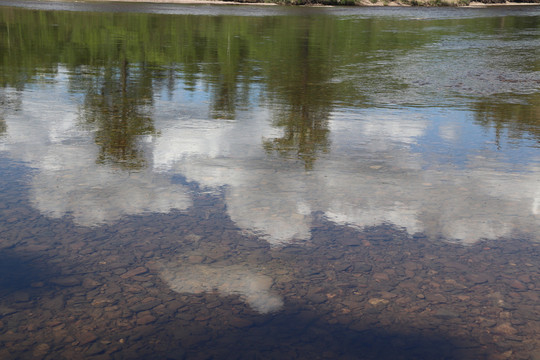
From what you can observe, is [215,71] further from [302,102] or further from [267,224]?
[267,224]

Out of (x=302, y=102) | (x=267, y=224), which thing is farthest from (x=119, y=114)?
(x=267, y=224)

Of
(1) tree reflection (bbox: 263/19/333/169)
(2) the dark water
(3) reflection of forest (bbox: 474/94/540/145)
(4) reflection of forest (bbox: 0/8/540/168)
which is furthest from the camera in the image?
(4) reflection of forest (bbox: 0/8/540/168)

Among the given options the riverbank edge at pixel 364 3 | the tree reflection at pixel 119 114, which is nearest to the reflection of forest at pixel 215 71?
A: the tree reflection at pixel 119 114

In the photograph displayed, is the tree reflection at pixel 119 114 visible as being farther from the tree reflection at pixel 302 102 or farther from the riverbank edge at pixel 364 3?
the riverbank edge at pixel 364 3

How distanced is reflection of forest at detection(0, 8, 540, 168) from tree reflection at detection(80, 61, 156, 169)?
2 centimetres

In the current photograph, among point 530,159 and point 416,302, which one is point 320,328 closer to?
point 416,302

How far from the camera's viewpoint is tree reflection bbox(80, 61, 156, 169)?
858 centimetres

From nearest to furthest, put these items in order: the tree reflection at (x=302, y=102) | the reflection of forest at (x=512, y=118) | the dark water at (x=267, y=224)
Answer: the dark water at (x=267, y=224), the tree reflection at (x=302, y=102), the reflection of forest at (x=512, y=118)

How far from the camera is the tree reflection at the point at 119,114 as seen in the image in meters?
8.58

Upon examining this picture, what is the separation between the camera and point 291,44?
2673 centimetres

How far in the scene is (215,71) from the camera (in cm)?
1791

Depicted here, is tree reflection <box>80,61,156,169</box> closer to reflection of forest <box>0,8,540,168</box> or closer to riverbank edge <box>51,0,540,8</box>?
reflection of forest <box>0,8,540,168</box>

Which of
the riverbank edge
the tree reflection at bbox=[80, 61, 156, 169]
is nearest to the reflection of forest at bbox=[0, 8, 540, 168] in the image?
the tree reflection at bbox=[80, 61, 156, 169]

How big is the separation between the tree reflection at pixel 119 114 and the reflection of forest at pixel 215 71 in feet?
0.05
